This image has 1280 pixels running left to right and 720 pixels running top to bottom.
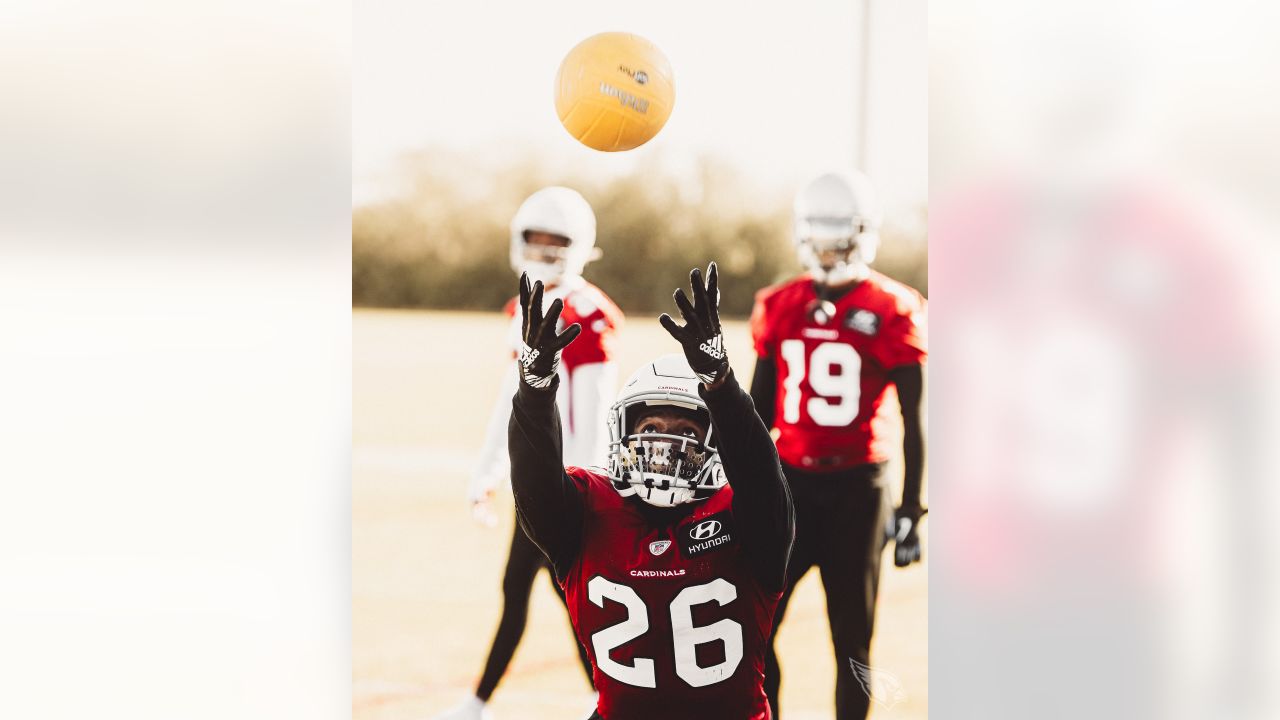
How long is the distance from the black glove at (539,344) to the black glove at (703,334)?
218 mm

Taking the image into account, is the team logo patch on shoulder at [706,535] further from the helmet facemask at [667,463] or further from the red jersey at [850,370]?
the red jersey at [850,370]

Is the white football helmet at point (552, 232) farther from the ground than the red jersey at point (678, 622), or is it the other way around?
the white football helmet at point (552, 232)

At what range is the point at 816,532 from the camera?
3.63 metres

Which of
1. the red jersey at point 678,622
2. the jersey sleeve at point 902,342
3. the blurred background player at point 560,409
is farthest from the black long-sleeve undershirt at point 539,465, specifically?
the jersey sleeve at point 902,342

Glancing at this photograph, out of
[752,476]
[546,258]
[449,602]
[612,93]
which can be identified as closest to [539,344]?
[752,476]

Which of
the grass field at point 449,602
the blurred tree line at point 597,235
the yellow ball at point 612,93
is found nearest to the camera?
the yellow ball at point 612,93

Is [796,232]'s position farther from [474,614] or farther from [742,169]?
[742,169]

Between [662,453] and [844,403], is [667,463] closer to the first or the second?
[662,453]

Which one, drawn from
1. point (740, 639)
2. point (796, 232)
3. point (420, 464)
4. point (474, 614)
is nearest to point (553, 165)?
point (420, 464)

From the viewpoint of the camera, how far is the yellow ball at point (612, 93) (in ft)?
10.8

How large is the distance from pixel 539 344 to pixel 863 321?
1.85 metres

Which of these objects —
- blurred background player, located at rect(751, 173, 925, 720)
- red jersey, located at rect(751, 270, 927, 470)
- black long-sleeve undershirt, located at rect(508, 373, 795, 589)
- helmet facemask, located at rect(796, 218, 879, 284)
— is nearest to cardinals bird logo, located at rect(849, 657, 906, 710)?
blurred background player, located at rect(751, 173, 925, 720)

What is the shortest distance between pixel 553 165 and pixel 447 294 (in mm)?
2959

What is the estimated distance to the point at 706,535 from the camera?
2232 millimetres
